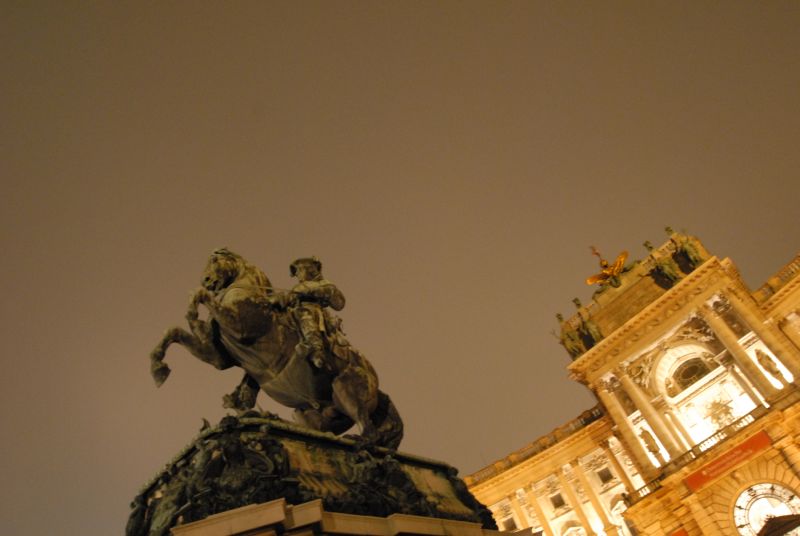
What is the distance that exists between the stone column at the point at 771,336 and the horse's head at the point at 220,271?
3546cm

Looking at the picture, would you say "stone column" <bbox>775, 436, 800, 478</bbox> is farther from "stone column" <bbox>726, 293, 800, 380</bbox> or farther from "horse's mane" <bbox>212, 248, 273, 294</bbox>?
"horse's mane" <bbox>212, 248, 273, 294</bbox>

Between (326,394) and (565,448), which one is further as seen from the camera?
(565,448)

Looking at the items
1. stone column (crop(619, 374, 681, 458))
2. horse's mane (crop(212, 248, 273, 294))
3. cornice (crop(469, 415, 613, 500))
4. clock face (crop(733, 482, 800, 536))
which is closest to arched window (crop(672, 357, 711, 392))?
stone column (crop(619, 374, 681, 458))

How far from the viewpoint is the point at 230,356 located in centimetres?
582

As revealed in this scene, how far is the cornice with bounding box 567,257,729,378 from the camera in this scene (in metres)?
39.2

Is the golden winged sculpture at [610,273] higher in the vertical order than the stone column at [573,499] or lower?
higher

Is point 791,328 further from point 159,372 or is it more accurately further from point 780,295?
point 159,372

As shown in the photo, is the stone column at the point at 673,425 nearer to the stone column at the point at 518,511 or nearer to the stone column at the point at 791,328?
the stone column at the point at 791,328

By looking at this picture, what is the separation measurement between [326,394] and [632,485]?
4041 cm

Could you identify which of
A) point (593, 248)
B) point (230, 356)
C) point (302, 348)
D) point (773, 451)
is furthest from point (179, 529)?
point (593, 248)

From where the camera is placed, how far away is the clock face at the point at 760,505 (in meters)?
29.7

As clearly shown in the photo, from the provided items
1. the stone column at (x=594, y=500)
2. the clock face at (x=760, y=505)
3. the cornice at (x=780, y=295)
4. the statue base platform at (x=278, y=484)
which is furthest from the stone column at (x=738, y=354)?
the statue base platform at (x=278, y=484)

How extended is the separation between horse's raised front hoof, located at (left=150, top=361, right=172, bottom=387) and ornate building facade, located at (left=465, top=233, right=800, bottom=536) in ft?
109

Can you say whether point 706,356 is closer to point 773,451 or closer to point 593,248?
point 773,451
